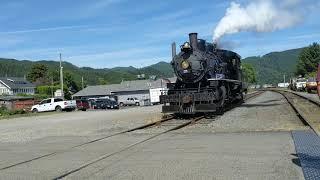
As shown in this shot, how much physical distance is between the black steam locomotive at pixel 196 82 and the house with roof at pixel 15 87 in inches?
5139

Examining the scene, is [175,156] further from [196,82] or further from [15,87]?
[15,87]

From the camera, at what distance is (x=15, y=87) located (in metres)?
154

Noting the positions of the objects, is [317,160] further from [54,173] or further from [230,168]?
[54,173]

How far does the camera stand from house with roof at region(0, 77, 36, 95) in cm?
15175

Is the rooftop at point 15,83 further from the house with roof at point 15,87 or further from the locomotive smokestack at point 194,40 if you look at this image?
the locomotive smokestack at point 194,40

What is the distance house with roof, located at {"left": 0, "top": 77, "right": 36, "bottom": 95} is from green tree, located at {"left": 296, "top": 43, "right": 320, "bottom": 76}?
8390 cm

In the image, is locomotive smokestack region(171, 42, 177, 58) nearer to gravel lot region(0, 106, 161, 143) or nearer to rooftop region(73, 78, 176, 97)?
gravel lot region(0, 106, 161, 143)

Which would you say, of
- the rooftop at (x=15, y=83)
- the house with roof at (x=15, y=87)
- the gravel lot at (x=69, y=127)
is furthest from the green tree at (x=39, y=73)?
the gravel lot at (x=69, y=127)

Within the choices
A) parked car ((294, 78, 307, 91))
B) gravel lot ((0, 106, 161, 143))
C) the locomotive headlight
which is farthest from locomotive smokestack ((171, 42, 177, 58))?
parked car ((294, 78, 307, 91))

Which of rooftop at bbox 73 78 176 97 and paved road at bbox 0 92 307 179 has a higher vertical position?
rooftop at bbox 73 78 176 97

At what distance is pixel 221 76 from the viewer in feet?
87.7

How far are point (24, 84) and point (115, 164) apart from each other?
6035 inches

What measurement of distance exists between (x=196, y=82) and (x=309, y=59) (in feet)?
453

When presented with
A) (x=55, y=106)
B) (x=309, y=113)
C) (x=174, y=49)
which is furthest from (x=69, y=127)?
(x=55, y=106)
